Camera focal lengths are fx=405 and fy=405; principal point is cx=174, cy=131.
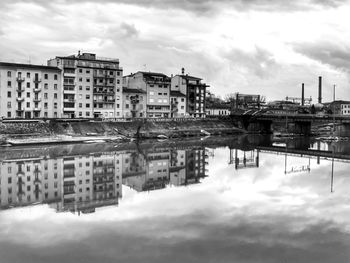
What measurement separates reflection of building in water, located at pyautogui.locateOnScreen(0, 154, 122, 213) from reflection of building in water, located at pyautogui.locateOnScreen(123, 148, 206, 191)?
1.69 meters

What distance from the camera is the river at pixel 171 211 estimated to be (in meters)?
17.9

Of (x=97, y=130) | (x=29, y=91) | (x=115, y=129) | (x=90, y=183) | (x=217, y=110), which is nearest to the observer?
(x=90, y=183)

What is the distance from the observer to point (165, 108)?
10150 centimetres

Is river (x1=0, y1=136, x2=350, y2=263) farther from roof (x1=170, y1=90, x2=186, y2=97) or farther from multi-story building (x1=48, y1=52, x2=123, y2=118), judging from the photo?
roof (x1=170, y1=90, x2=186, y2=97)

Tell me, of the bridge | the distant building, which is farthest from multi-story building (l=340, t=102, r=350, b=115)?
the distant building

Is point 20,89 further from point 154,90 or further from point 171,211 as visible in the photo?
point 171,211

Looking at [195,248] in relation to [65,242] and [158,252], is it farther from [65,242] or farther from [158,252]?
[65,242]

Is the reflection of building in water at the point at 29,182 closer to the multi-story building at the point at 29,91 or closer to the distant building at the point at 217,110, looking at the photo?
the multi-story building at the point at 29,91

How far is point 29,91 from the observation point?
3113 inches

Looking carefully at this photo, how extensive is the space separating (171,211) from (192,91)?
8561 centimetres

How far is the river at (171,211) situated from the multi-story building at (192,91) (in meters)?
60.5

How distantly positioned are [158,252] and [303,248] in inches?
260

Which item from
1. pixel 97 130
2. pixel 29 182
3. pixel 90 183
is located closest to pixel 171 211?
pixel 90 183

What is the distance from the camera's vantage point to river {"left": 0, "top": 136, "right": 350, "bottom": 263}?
17.9 meters
